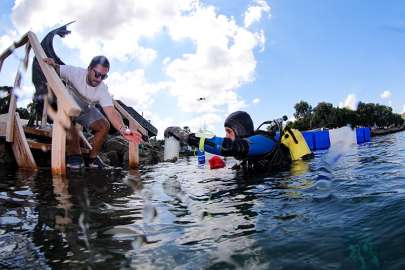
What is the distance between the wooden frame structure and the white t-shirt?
1.48ft

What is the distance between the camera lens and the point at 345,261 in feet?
4.01

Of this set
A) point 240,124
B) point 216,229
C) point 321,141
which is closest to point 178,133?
point 240,124

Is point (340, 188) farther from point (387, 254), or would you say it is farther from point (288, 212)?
point (387, 254)

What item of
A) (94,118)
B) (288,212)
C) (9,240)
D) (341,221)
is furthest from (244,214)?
(94,118)

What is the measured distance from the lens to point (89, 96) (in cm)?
580

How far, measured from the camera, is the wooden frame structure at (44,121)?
15.6 feet

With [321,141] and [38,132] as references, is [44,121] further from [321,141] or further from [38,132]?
[321,141]

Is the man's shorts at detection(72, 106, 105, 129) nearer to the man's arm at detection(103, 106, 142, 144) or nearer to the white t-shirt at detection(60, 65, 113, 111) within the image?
the white t-shirt at detection(60, 65, 113, 111)

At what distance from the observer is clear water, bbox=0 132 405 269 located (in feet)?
4.28

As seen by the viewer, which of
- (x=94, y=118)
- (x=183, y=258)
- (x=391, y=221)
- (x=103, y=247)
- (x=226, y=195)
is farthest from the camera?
(x=94, y=118)

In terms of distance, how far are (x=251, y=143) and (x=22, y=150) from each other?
5.69 metres

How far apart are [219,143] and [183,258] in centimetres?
246

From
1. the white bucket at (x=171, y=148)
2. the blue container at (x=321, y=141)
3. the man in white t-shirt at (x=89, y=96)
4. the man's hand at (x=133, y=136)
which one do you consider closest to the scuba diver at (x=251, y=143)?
the white bucket at (x=171, y=148)

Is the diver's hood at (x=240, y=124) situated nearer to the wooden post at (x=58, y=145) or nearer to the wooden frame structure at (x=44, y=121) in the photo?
the wooden frame structure at (x=44, y=121)
